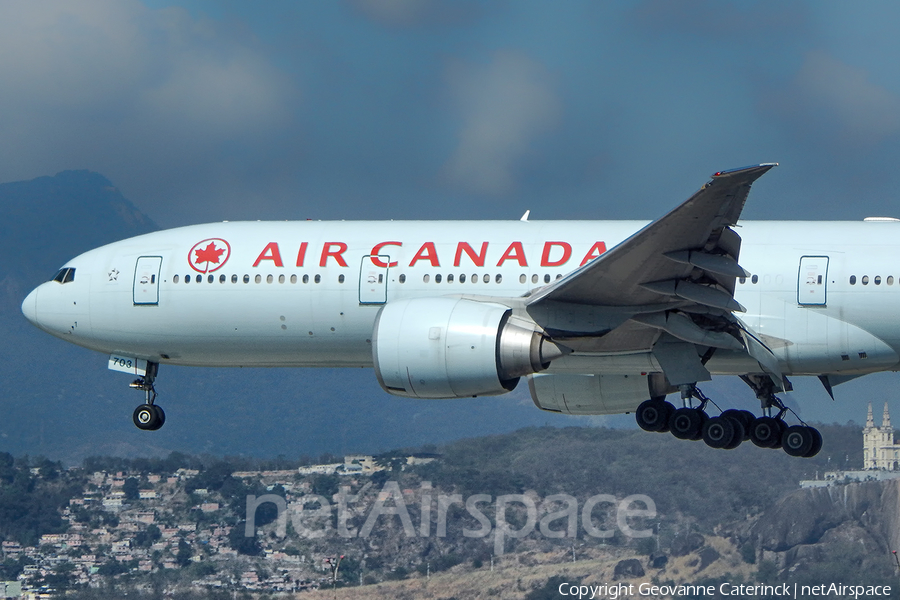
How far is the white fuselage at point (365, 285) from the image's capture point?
23719 millimetres

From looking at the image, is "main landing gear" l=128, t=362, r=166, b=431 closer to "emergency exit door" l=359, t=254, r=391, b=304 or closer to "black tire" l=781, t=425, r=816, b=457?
"emergency exit door" l=359, t=254, r=391, b=304

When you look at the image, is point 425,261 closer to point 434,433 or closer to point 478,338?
point 478,338

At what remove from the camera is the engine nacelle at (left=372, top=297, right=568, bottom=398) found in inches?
855

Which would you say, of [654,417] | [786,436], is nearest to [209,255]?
[654,417]

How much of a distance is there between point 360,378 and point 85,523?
136352 mm

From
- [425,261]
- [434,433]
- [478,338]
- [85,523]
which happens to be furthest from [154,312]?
[434,433]

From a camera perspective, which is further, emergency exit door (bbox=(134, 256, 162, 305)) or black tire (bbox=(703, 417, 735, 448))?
emergency exit door (bbox=(134, 256, 162, 305))

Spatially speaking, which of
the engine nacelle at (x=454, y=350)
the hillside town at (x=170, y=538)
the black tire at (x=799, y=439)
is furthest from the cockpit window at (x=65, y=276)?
the hillside town at (x=170, y=538)

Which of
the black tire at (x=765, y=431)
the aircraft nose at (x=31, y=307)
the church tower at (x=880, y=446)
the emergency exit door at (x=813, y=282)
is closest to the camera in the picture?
the emergency exit door at (x=813, y=282)

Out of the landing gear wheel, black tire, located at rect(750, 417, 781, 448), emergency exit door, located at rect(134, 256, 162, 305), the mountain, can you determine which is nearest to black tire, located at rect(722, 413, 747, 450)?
black tire, located at rect(750, 417, 781, 448)

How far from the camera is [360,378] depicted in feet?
634

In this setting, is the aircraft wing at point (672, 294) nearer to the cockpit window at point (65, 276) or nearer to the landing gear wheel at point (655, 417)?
the landing gear wheel at point (655, 417)

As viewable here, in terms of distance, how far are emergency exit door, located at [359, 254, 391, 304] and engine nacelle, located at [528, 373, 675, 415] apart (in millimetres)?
4061

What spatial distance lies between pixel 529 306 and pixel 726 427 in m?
5.34
